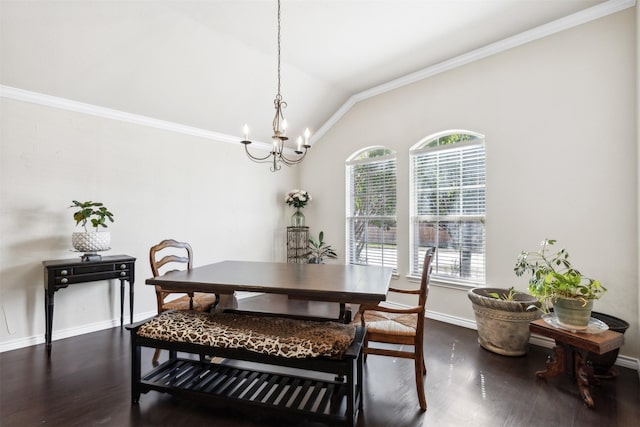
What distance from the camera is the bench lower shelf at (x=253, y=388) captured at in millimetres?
1934

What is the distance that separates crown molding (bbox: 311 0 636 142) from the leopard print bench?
10.7 feet

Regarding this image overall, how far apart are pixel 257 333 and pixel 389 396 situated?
3.44 feet

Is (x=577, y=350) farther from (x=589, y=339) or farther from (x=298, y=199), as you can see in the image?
(x=298, y=199)

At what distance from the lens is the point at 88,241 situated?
3117mm

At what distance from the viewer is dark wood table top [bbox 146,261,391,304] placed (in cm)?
192

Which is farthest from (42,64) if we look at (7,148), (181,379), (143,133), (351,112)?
(351,112)

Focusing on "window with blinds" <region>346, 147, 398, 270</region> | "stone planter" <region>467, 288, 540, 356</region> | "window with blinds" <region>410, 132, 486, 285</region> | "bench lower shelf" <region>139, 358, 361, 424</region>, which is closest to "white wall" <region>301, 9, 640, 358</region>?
"window with blinds" <region>410, 132, 486, 285</region>

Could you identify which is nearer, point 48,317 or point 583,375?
point 583,375

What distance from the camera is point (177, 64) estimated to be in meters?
3.40

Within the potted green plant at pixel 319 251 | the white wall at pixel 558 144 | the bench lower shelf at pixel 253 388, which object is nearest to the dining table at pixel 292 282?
the bench lower shelf at pixel 253 388

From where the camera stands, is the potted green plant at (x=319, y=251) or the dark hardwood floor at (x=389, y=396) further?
the potted green plant at (x=319, y=251)

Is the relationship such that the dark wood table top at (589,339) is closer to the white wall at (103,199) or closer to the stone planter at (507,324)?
the stone planter at (507,324)

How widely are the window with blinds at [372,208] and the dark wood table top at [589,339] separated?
6.94 ft

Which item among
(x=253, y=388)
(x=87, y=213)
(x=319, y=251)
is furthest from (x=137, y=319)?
(x=319, y=251)
